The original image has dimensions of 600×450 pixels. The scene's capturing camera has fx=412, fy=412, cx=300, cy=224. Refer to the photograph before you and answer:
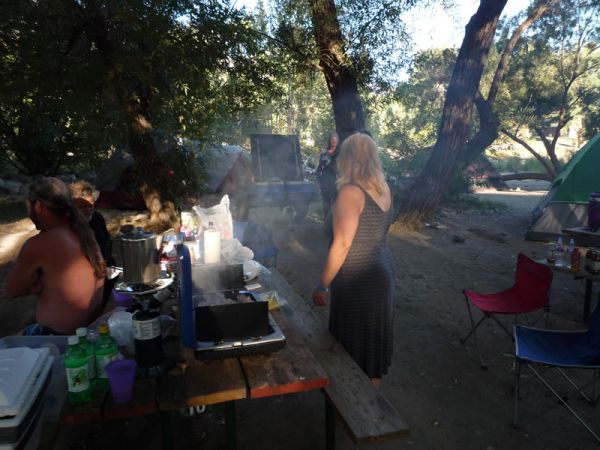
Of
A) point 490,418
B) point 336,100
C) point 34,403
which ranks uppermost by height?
point 336,100

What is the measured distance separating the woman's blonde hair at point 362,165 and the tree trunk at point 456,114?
666 cm

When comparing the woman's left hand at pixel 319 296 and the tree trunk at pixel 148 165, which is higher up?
the tree trunk at pixel 148 165

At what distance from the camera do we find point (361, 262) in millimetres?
2525

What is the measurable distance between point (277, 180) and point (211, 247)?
6.98 m

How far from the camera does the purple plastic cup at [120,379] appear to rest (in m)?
1.55

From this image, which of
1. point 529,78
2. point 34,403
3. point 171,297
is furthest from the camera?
point 529,78

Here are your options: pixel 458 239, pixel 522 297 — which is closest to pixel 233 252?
pixel 522 297

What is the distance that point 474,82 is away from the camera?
334 inches

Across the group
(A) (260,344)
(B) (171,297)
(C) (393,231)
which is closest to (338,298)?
(A) (260,344)

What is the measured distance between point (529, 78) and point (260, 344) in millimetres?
18111

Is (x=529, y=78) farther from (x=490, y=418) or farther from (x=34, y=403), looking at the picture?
(x=34, y=403)

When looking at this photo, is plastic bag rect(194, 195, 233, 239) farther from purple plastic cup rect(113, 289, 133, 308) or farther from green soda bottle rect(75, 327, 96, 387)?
green soda bottle rect(75, 327, 96, 387)

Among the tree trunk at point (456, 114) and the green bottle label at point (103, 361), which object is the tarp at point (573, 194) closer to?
the tree trunk at point (456, 114)

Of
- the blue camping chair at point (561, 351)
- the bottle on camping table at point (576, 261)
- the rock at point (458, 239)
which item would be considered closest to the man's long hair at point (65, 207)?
the blue camping chair at point (561, 351)
